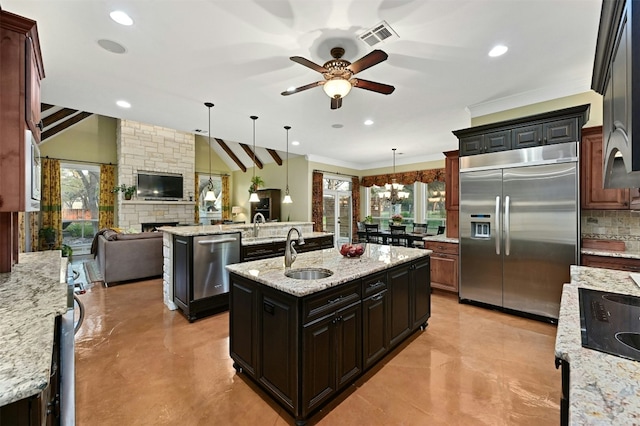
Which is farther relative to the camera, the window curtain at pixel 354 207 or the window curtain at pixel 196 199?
the window curtain at pixel 354 207

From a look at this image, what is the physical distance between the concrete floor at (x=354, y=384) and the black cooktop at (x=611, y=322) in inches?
39.9

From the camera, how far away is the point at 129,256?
493 cm

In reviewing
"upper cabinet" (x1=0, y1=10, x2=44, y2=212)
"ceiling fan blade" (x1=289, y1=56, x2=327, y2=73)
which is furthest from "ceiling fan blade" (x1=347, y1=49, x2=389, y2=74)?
"upper cabinet" (x1=0, y1=10, x2=44, y2=212)

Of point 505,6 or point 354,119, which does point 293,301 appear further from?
point 354,119

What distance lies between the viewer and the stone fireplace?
24.9ft

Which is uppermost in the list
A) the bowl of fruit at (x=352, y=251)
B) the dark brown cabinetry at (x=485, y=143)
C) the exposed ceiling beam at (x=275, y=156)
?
the exposed ceiling beam at (x=275, y=156)

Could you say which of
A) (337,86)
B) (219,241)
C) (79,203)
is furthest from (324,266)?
Answer: (79,203)

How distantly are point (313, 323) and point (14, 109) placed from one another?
7.27 feet

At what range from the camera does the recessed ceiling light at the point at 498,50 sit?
262 centimetres

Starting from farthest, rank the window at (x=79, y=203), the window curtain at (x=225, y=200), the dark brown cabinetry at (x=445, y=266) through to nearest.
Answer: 1. the window curtain at (x=225, y=200)
2. the window at (x=79, y=203)
3. the dark brown cabinetry at (x=445, y=266)

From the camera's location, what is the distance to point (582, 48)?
265cm

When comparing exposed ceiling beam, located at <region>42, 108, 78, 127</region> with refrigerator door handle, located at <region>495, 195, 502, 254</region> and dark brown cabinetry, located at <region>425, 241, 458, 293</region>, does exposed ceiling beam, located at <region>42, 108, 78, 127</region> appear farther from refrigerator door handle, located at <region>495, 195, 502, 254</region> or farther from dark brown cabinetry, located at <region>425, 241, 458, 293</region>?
refrigerator door handle, located at <region>495, 195, 502, 254</region>

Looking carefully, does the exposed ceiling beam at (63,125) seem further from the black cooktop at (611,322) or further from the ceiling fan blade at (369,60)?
the black cooktop at (611,322)

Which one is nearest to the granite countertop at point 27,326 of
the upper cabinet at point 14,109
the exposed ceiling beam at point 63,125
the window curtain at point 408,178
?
the upper cabinet at point 14,109
